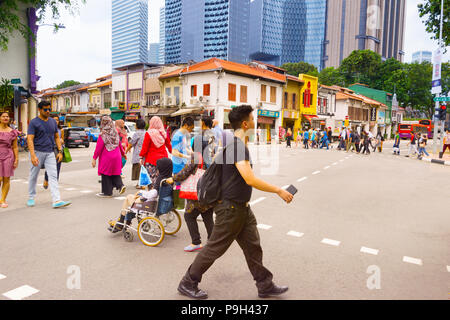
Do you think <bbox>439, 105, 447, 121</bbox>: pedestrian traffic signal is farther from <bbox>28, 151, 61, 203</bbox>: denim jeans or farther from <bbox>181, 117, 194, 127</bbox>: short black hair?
<bbox>28, 151, 61, 203</bbox>: denim jeans

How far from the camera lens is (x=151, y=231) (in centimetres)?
466

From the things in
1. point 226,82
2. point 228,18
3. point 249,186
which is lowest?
point 249,186

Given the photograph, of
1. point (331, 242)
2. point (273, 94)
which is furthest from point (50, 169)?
point (273, 94)

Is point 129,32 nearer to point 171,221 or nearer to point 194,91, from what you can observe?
point 194,91

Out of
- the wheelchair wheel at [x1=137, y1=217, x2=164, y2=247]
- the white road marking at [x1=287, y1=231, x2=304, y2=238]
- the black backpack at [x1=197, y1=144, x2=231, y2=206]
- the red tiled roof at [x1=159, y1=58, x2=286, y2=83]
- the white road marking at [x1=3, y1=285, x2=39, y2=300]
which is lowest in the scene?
the white road marking at [x1=3, y1=285, x2=39, y2=300]

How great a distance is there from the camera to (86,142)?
24109 mm

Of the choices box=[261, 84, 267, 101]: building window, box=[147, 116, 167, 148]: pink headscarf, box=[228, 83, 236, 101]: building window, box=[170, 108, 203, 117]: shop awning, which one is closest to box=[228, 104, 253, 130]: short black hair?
box=[147, 116, 167, 148]: pink headscarf

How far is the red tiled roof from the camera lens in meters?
33.9

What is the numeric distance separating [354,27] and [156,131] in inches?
5445

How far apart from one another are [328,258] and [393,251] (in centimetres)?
101

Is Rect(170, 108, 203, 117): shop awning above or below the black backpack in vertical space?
above

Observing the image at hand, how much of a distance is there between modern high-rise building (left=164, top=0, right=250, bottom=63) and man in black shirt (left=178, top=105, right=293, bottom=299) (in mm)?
132833
